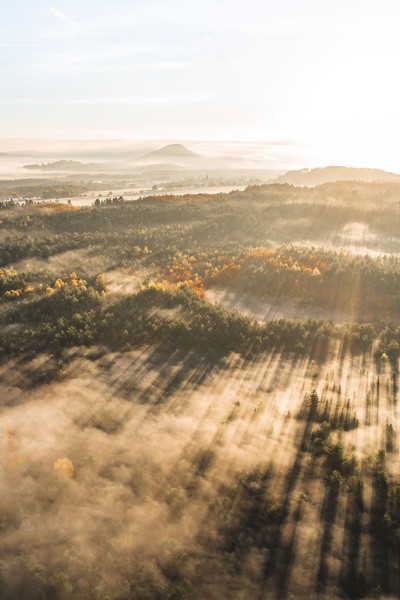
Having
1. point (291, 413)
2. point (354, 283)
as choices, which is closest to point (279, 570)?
point (291, 413)

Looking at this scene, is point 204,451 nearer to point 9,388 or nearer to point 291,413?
point 291,413

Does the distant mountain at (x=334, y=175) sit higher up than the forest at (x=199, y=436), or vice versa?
the distant mountain at (x=334, y=175)

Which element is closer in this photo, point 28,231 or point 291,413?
point 291,413

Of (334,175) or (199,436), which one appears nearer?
(199,436)

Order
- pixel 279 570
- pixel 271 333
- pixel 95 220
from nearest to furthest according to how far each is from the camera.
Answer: pixel 279 570, pixel 271 333, pixel 95 220

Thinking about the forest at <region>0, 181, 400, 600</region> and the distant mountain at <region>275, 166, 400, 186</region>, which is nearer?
the forest at <region>0, 181, 400, 600</region>

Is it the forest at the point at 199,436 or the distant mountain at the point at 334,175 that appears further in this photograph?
the distant mountain at the point at 334,175

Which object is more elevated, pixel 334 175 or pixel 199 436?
pixel 334 175

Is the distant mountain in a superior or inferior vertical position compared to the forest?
superior
